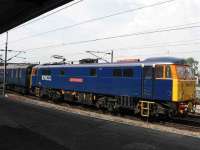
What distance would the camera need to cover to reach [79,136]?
14227mm

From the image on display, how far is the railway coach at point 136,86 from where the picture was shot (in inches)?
766

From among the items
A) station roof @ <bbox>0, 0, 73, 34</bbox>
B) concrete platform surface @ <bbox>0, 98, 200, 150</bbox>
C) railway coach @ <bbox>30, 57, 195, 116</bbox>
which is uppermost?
station roof @ <bbox>0, 0, 73, 34</bbox>

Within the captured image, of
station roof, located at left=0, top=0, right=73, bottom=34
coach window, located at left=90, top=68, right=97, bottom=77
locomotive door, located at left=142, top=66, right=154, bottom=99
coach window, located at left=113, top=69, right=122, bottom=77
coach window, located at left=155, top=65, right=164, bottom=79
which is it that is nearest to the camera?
station roof, located at left=0, top=0, right=73, bottom=34

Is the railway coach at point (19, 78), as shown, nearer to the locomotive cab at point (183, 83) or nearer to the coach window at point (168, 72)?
the locomotive cab at point (183, 83)

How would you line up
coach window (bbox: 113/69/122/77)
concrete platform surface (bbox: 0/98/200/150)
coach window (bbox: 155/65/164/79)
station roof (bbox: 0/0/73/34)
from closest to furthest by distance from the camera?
station roof (bbox: 0/0/73/34) → concrete platform surface (bbox: 0/98/200/150) → coach window (bbox: 155/65/164/79) → coach window (bbox: 113/69/122/77)

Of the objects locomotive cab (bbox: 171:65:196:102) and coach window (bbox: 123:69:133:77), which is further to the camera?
coach window (bbox: 123:69:133:77)

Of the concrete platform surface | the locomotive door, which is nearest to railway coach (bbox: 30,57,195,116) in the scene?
the locomotive door

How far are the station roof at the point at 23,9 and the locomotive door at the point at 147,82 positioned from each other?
9485mm

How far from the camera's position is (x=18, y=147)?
11.9 meters

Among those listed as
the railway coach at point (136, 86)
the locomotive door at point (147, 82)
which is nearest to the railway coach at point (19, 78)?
the railway coach at point (136, 86)

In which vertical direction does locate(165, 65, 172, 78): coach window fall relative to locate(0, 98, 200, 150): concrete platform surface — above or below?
above

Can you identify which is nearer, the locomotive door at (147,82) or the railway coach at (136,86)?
the railway coach at (136,86)

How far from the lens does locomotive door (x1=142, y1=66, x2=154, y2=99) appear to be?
2033cm

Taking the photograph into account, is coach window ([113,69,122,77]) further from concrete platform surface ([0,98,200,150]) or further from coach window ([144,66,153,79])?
concrete platform surface ([0,98,200,150])
